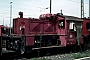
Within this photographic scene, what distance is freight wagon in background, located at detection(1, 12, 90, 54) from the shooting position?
546 inches

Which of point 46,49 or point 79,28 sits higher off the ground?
point 79,28

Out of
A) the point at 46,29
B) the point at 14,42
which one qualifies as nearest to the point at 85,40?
the point at 46,29

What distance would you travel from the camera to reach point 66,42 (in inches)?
624

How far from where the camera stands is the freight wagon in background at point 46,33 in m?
13.9

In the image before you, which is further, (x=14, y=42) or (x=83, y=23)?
(x=83, y=23)

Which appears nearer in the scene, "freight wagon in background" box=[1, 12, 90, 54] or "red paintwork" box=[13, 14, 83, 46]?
"freight wagon in background" box=[1, 12, 90, 54]

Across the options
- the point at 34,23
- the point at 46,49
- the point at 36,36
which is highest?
the point at 34,23

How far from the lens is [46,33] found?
1571 cm

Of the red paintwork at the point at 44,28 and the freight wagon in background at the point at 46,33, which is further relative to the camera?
the red paintwork at the point at 44,28

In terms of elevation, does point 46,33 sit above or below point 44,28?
below

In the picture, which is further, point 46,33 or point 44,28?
point 46,33

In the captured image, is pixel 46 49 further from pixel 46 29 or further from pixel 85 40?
pixel 85 40

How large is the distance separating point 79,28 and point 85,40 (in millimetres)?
1787

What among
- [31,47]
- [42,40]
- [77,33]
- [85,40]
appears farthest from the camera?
[85,40]
